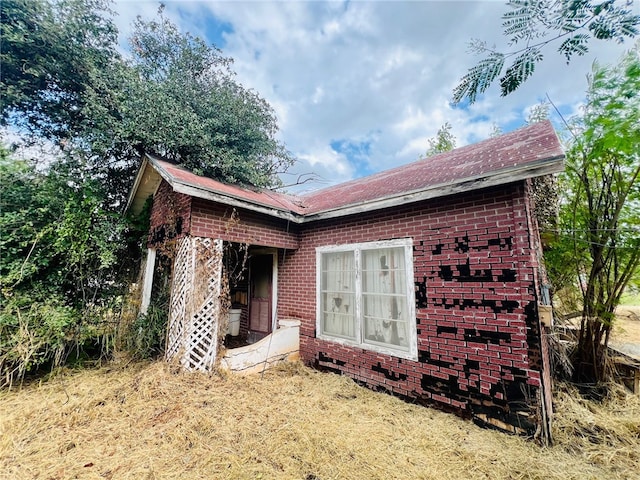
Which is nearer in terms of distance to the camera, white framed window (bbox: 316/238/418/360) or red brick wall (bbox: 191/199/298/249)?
white framed window (bbox: 316/238/418/360)

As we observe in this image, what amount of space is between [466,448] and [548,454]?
0.90 metres

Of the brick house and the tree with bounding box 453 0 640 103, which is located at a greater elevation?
the tree with bounding box 453 0 640 103

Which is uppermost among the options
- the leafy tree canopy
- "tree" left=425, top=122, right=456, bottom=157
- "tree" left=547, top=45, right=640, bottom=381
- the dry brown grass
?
"tree" left=425, top=122, right=456, bottom=157

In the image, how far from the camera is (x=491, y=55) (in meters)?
1.86

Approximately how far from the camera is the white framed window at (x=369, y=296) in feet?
14.4

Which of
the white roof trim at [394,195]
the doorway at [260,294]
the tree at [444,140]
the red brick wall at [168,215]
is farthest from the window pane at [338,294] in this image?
the tree at [444,140]

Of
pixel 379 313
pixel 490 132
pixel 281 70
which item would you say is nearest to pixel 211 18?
pixel 281 70

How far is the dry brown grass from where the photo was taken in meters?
2.59

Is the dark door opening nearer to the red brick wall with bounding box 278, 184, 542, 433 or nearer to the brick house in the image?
the brick house

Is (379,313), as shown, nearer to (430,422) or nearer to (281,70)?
(430,422)

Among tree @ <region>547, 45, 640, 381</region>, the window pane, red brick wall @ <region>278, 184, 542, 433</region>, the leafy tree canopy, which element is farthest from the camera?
the leafy tree canopy

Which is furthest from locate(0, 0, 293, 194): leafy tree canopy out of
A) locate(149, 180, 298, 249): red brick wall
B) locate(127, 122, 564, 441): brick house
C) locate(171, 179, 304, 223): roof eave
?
locate(171, 179, 304, 223): roof eave

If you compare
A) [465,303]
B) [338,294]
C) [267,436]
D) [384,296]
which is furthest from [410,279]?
[267,436]

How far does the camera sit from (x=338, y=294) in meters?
5.34
